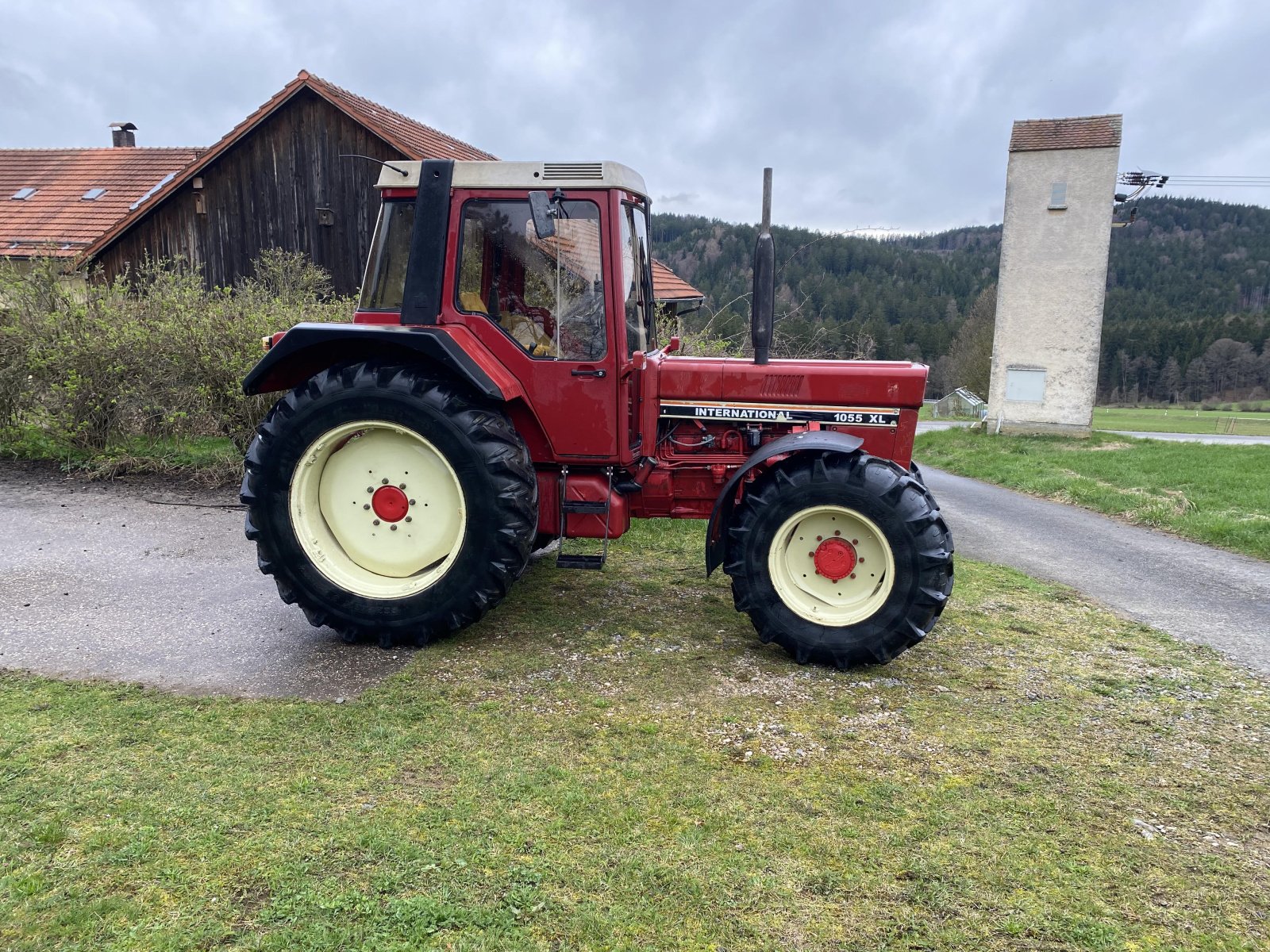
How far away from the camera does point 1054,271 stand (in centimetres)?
1877

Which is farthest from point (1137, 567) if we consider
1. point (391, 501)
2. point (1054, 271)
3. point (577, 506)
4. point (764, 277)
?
point (1054, 271)

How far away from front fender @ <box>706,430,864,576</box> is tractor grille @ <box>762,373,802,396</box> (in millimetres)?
251

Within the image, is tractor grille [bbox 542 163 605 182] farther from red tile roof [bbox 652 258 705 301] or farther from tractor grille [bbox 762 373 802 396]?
red tile roof [bbox 652 258 705 301]

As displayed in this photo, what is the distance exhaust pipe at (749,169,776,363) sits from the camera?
3.78 m

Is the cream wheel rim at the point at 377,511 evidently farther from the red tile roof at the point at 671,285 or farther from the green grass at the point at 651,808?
the red tile roof at the point at 671,285

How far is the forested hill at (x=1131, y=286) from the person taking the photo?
56.5m

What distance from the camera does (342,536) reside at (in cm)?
438

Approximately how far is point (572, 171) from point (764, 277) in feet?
3.82

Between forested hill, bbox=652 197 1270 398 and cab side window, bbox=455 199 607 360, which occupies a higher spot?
forested hill, bbox=652 197 1270 398

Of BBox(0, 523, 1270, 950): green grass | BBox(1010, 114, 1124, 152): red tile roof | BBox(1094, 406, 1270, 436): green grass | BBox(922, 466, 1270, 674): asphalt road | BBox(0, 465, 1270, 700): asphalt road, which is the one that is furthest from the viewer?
BBox(1094, 406, 1270, 436): green grass

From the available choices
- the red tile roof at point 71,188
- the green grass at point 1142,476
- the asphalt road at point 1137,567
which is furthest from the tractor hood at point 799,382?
the red tile roof at point 71,188

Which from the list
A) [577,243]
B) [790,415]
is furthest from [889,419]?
[577,243]

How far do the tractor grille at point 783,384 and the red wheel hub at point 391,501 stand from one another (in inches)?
80.7

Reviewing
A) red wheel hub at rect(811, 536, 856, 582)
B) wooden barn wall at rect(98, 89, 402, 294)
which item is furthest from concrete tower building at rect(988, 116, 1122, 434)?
red wheel hub at rect(811, 536, 856, 582)
